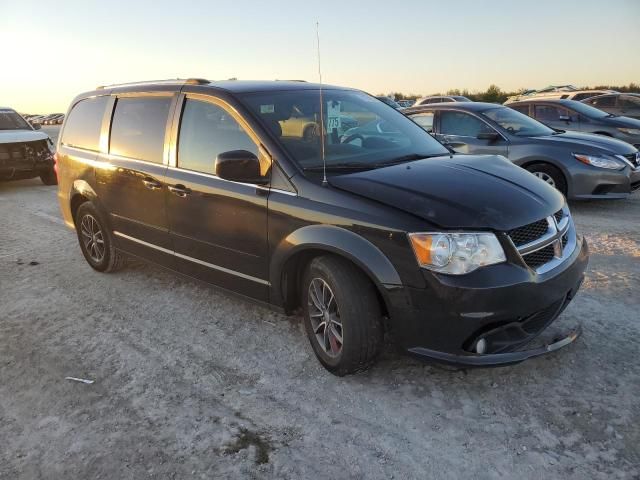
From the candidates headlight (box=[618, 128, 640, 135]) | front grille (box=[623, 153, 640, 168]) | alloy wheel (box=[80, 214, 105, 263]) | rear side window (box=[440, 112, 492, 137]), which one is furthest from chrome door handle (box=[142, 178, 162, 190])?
headlight (box=[618, 128, 640, 135])

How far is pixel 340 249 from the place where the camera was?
294 cm

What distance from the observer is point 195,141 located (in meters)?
3.91

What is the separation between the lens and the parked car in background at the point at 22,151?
10762 millimetres

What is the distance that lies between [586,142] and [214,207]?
5.86 meters

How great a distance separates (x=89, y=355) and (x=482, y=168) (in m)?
2.97

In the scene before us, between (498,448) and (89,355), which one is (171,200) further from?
(498,448)

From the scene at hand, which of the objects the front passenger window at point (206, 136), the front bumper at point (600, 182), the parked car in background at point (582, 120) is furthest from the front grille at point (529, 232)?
the parked car in background at point (582, 120)

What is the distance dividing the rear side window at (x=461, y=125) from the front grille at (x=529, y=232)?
5.30 m

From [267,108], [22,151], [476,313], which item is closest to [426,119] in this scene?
[267,108]

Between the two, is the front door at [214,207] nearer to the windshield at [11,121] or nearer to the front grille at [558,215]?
the front grille at [558,215]

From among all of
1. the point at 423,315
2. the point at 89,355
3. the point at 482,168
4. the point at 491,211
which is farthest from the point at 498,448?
the point at 89,355

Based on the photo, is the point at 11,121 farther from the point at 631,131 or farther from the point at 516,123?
the point at 631,131

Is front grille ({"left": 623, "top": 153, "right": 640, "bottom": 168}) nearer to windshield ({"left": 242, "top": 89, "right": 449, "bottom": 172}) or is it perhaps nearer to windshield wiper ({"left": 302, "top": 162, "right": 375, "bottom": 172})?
windshield ({"left": 242, "top": 89, "right": 449, "bottom": 172})

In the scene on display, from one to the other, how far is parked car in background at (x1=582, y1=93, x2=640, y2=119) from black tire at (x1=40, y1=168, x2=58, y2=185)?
1411cm
